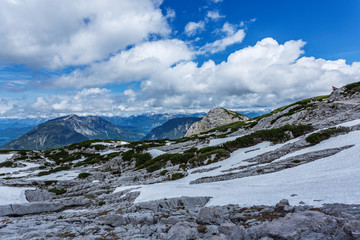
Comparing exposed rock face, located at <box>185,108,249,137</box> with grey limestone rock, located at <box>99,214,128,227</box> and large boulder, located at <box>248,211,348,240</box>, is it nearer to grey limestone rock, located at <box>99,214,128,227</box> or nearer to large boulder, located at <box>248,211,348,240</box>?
grey limestone rock, located at <box>99,214,128,227</box>

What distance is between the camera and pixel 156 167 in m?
38.8

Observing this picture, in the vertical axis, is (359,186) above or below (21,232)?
below

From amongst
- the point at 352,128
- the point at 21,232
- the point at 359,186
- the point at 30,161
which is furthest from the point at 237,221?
the point at 30,161

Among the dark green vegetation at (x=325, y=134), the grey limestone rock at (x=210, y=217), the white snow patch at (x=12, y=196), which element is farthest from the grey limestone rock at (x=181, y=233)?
the white snow patch at (x=12, y=196)

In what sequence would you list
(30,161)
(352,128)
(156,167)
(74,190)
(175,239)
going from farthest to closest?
(30,161)
(156,167)
(74,190)
(352,128)
(175,239)

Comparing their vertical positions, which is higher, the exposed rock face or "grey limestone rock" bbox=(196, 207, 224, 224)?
the exposed rock face

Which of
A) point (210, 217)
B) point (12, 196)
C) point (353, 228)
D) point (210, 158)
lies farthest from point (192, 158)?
point (353, 228)

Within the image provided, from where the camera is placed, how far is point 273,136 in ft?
114

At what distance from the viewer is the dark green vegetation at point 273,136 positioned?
32.7 meters

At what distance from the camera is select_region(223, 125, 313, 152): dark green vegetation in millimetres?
32719

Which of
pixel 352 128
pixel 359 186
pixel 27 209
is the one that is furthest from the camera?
pixel 352 128

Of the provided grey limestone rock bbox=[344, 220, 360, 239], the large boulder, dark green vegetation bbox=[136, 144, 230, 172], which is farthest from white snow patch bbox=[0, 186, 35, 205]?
grey limestone rock bbox=[344, 220, 360, 239]

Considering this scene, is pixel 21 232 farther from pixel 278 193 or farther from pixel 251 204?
pixel 278 193

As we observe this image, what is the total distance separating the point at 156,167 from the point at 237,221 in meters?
30.4
